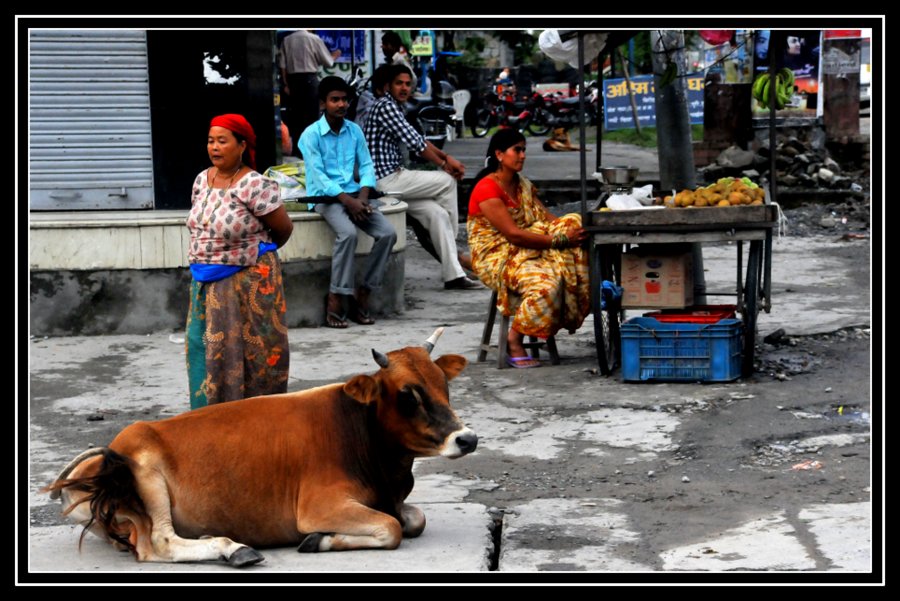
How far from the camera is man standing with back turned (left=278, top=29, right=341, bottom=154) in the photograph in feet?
45.1

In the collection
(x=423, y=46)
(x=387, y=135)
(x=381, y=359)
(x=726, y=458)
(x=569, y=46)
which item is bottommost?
(x=726, y=458)

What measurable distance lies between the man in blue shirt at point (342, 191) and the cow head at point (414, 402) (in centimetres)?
458

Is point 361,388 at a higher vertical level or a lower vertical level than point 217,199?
lower

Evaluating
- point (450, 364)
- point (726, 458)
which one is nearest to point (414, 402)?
point (450, 364)

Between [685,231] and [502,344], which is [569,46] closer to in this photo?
[685,231]

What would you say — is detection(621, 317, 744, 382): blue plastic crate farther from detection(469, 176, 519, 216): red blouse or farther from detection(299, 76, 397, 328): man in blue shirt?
detection(299, 76, 397, 328): man in blue shirt

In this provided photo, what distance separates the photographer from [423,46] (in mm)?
23484

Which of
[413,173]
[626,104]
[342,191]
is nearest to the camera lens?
[342,191]

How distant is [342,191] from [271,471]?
188 inches

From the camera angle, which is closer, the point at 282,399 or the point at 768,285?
the point at 282,399
